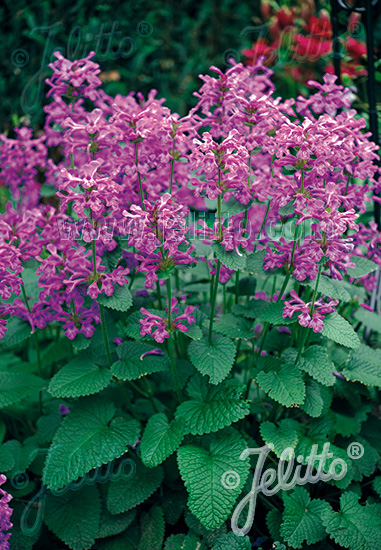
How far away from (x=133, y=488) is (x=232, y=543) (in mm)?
357

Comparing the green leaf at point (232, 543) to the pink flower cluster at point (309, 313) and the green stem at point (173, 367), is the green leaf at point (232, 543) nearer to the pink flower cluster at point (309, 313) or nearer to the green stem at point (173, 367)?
the green stem at point (173, 367)

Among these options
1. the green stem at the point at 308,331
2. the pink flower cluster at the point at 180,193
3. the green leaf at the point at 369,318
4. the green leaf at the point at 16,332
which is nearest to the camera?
the pink flower cluster at the point at 180,193

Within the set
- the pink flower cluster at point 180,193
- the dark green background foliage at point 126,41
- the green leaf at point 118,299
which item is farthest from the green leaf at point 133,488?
the dark green background foliage at point 126,41

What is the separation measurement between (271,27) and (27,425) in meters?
4.05

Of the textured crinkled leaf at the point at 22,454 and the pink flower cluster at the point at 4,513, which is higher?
the pink flower cluster at the point at 4,513

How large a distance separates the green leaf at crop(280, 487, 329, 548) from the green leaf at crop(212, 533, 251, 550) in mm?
109

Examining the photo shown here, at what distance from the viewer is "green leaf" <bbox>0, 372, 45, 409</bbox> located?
172 centimetres

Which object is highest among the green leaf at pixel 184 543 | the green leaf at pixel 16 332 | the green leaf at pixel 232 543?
the green leaf at pixel 16 332

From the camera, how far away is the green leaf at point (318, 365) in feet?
5.18

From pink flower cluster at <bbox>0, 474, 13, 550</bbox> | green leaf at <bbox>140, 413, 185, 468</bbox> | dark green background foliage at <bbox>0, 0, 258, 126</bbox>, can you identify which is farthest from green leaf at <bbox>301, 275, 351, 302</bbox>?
dark green background foliage at <bbox>0, 0, 258, 126</bbox>

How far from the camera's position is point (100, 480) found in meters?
1.79

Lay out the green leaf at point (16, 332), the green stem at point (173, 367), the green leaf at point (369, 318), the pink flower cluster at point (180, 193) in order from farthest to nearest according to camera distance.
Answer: the green leaf at point (369, 318)
the green leaf at point (16, 332)
the green stem at point (173, 367)
the pink flower cluster at point (180, 193)

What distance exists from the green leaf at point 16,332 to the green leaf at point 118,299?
37 centimetres

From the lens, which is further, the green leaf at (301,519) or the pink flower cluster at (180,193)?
the green leaf at (301,519)
